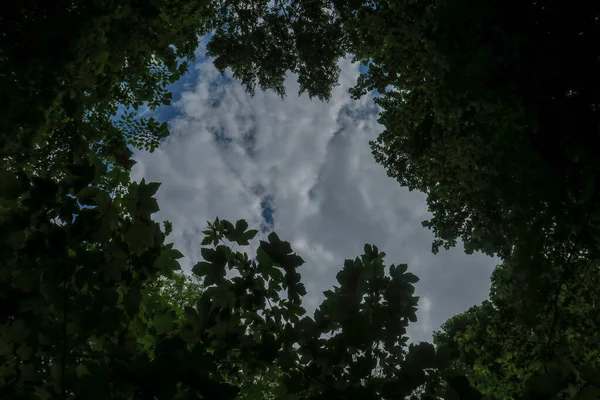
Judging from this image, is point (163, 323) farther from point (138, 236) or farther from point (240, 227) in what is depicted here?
point (240, 227)

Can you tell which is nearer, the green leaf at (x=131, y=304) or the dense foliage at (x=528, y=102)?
the green leaf at (x=131, y=304)

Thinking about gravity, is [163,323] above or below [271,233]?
below

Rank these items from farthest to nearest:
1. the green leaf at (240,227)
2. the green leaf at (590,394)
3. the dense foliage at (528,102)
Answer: the dense foliage at (528,102) → the green leaf at (240,227) → the green leaf at (590,394)

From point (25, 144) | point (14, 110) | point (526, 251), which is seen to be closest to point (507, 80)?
point (526, 251)

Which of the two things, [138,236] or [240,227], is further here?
[240,227]

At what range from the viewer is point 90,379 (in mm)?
1632

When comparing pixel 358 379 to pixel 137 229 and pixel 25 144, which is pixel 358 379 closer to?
pixel 137 229

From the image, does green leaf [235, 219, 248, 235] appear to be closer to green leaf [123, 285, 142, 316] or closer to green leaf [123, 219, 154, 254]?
green leaf [123, 219, 154, 254]

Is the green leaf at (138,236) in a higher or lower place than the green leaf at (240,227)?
lower

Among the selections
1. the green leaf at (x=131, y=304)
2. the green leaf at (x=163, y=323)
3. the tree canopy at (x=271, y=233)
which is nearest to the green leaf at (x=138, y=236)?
the tree canopy at (x=271, y=233)

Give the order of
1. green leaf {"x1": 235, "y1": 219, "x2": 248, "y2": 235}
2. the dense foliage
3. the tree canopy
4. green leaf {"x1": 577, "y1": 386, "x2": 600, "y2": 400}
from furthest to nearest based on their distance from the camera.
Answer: the dense foliage, green leaf {"x1": 235, "y1": 219, "x2": 248, "y2": 235}, the tree canopy, green leaf {"x1": 577, "y1": 386, "x2": 600, "y2": 400}

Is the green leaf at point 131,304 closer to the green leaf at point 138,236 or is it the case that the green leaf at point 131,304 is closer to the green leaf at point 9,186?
the green leaf at point 138,236

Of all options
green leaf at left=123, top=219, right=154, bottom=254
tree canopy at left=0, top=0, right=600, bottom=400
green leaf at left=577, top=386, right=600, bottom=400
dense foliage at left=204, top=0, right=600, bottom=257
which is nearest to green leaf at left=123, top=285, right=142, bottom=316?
tree canopy at left=0, top=0, right=600, bottom=400

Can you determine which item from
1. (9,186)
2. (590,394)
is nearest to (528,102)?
(590,394)
